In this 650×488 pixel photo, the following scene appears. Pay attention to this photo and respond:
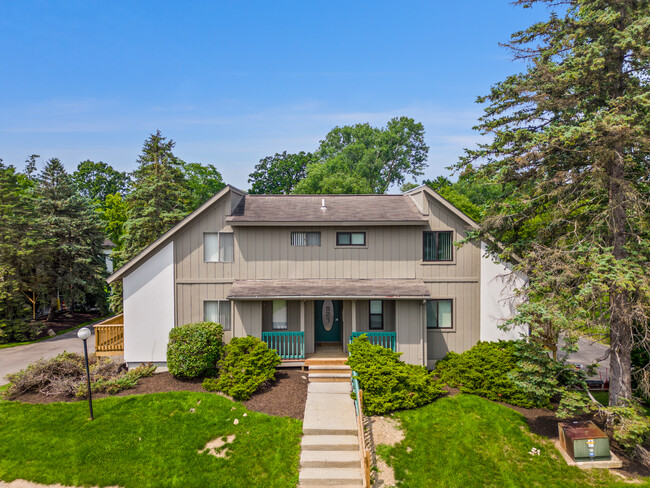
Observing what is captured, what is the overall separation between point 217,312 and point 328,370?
198 inches

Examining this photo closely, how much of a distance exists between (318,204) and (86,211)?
2067cm

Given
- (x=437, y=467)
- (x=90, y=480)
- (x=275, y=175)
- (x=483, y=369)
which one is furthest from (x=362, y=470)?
(x=275, y=175)

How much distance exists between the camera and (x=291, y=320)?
13.7 m

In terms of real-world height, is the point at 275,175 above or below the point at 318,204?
above

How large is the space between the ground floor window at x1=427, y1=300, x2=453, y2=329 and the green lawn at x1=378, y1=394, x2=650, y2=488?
375 cm

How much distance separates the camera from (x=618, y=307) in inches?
329

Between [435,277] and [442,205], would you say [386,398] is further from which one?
[442,205]

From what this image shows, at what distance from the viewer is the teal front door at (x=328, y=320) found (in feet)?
45.5

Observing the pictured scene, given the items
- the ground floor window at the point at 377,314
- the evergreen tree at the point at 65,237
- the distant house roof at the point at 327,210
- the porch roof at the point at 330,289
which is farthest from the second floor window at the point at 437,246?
the evergreen tree at the point at 65,237

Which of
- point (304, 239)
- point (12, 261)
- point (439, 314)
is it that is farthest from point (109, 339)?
point (439, 314)

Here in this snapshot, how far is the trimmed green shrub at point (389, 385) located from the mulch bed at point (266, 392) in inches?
80.4

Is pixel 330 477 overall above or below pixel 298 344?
below

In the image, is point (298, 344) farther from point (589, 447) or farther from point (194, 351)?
point (589, 447)

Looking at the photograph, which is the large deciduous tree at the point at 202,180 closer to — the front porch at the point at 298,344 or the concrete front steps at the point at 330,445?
the front porch at the point at 298,344
